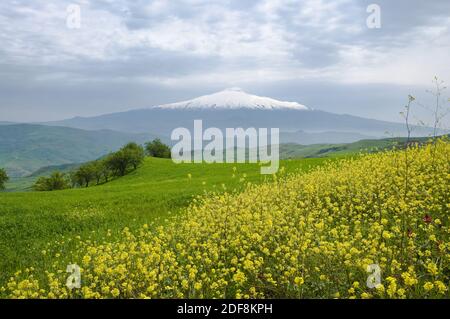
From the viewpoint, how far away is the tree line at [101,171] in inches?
2945

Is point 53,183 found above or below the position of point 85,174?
below

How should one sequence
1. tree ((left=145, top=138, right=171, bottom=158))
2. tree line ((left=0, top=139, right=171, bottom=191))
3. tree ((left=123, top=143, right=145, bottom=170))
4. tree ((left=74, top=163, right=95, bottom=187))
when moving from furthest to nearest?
1. tree ((left=145, top=138, right=171, bottom=158))
2. tree ((left=74, top=163, right=95, bottom=187))
3. tree line ((left=0, top=139, right=171, bottom=191))
4. tree ((left=123, top=143, right=145, bottom=170))

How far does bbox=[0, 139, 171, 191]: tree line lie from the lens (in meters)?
74.8

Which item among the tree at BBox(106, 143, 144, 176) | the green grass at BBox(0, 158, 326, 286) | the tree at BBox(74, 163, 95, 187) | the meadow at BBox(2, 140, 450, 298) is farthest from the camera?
the tree at BBox(74, 163, 95, 187)

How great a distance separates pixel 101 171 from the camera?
82250 millimetres

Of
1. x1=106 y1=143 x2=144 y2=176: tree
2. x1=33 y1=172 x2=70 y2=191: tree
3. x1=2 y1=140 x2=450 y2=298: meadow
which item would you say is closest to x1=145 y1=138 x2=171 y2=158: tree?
x1=106 y1=143 x2=144 y2=176: tree

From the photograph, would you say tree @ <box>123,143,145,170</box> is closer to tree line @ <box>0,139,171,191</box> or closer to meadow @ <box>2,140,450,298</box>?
tree line @ <box>0,139,171,191</box>

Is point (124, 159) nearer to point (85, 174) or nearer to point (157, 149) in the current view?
point (85, 174)

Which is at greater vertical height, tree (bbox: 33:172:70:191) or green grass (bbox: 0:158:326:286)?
green grass (bbox: 0:158:326:286)
